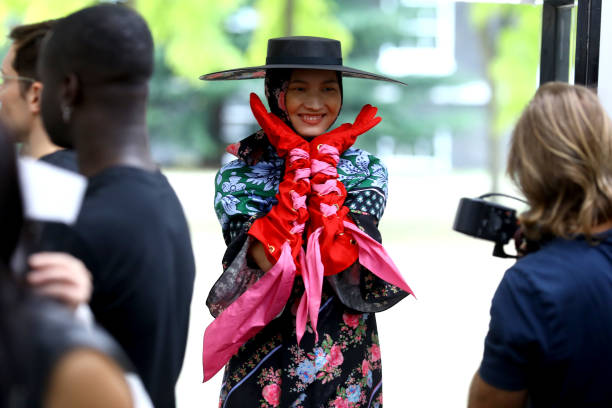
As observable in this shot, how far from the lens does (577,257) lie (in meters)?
1.70


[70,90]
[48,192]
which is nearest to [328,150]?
[70,90]

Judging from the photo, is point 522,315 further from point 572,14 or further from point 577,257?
point 572,14

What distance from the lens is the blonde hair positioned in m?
1.70

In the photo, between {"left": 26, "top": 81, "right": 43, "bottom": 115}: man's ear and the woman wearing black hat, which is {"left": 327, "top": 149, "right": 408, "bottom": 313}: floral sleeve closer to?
the woman wearing black hat

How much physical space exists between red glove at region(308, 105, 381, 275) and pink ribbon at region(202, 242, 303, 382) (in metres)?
0.13

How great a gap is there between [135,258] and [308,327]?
4.04 ft

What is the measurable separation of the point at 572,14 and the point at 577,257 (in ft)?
6.06

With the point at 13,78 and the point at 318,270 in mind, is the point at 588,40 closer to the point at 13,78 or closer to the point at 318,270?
the point at 318,270

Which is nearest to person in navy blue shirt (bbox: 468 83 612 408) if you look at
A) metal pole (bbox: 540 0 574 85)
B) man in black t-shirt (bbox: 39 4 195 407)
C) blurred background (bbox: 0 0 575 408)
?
man in black t-shirt (bbox: 39 4 195 407)

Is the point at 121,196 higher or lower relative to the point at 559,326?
higher

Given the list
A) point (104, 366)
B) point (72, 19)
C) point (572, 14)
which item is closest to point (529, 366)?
point (104, 366)

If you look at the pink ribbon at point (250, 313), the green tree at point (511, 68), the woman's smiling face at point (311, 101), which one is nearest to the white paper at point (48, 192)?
the pink ribbon at point (250, 313)

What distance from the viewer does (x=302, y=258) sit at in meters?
2.62

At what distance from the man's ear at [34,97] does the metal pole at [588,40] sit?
5.82 feet
